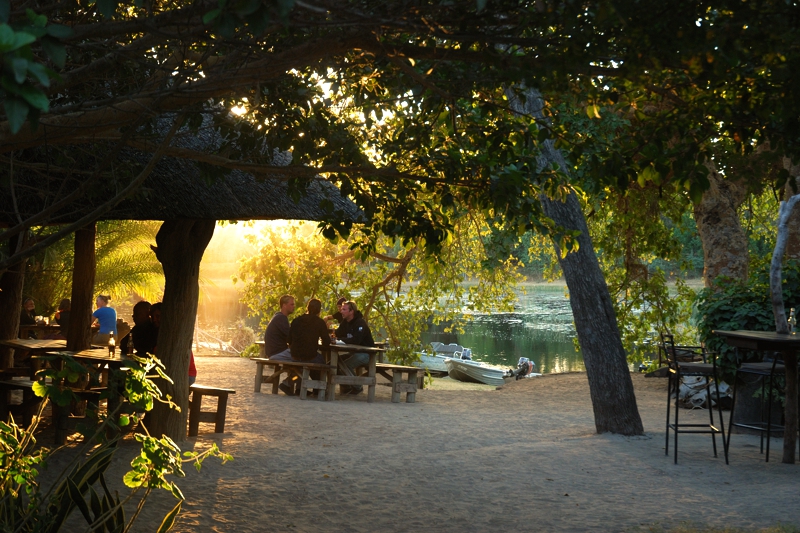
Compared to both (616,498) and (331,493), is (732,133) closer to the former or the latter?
(616,498)

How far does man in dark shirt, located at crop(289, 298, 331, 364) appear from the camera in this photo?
1128 cm

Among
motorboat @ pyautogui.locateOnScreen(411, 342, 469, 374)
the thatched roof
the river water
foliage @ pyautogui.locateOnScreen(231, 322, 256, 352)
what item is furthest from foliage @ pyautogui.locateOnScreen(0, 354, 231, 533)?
foliage @ pyautogui.locateOnScreen(231, 322, 256, 352)

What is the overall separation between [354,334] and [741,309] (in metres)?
5.36

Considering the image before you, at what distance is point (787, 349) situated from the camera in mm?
6492

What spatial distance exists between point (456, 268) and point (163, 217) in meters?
9.34

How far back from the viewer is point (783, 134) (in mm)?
3654

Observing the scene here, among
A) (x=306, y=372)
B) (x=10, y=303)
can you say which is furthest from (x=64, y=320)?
(x=306, y=372)

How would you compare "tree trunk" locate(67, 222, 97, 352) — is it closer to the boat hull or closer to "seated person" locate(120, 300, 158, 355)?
"seated person" locate(120, 300, 158, 355)

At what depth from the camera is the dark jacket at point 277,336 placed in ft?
39.5

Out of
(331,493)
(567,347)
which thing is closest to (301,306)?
(331,493)

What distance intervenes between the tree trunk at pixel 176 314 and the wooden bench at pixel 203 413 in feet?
1.15

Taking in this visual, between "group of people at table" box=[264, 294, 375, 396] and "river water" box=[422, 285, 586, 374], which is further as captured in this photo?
"river water" box=[422, 285, 586, 374]

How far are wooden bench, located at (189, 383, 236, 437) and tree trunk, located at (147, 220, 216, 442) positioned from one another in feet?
1.15

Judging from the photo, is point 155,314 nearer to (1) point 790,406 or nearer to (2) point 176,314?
(2) point 176,314
